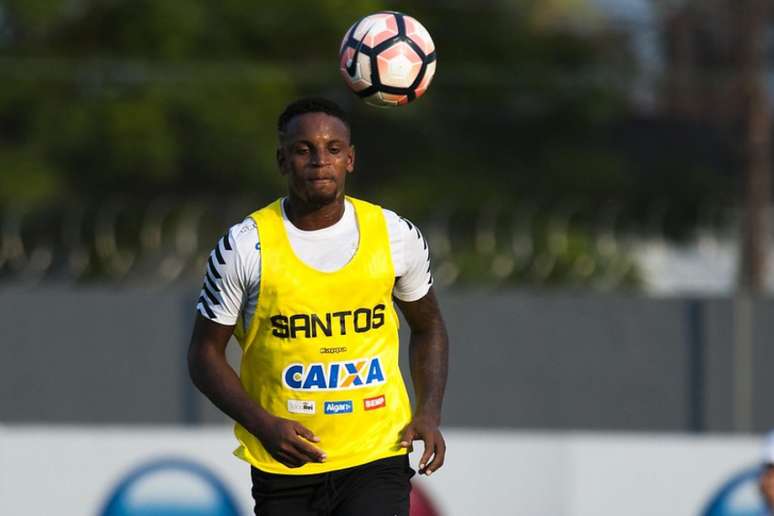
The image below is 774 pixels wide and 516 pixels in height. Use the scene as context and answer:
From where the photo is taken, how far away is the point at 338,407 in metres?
5.59

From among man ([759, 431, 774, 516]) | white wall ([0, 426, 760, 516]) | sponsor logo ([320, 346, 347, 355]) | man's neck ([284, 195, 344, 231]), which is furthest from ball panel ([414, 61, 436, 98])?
white wall ([0, 426, 760, 516])

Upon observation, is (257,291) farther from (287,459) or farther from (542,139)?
(542,139)

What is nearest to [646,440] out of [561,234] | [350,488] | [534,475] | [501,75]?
[534,475]

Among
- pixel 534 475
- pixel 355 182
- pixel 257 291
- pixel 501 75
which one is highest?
pixel 501 75

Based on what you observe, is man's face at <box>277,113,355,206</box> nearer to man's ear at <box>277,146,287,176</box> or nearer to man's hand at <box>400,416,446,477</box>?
man's ear at <box>277,146,287,176</box>

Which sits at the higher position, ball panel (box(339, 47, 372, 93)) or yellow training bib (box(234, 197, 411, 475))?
ball panel (box(339, 47, 372, 93))

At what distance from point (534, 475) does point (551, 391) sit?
17.7 ft

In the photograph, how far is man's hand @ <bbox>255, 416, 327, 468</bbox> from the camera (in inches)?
210

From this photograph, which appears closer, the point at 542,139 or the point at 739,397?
the point at 739,397

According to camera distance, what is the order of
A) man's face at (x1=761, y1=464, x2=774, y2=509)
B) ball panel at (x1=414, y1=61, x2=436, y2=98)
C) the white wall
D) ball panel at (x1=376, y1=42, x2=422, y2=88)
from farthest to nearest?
the white wall
man's face at (x1=761, y1=464, x2=774, y2=509)
ball panel at (x1=414, y1=61, x2=436, y2=98)
ball panel at (x1=376, y1=42, x2=422, y2=88)

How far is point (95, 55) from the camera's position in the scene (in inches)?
1082

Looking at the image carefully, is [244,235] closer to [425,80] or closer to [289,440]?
[289,440]

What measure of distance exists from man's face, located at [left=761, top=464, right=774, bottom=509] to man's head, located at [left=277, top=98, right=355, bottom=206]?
3.35m

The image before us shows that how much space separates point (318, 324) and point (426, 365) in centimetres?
54
